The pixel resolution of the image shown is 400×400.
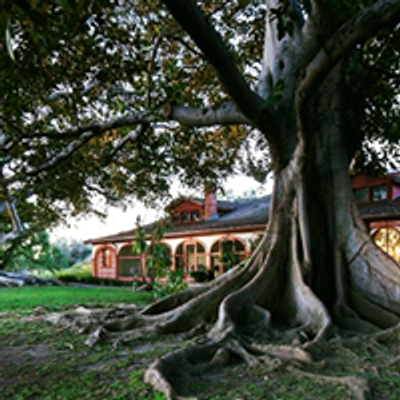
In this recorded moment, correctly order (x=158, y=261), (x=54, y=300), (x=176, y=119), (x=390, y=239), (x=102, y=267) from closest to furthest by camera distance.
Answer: (x=176, y=119) < (x=158, y=261) < (x=54, y=300) < (x=390, y=239) < (x=102, y=267)

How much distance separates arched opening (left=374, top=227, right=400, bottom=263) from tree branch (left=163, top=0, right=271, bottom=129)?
511 inches

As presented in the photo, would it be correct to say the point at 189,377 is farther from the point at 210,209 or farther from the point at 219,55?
the point at 210,209

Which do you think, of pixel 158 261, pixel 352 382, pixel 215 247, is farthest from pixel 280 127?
pixel 215 247

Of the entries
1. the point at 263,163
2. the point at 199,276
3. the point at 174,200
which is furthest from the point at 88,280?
the point at 263,163

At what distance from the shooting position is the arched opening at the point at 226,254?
697 inches

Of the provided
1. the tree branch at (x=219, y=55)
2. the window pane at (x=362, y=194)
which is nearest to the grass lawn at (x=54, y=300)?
the tree branch at (x=219, y=55)

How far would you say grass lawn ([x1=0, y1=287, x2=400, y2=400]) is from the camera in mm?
3234

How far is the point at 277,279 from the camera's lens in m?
6.30

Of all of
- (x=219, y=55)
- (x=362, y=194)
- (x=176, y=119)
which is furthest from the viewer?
(x=362, y=194)

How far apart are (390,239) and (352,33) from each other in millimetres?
14709

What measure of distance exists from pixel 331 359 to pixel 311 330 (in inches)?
39.8

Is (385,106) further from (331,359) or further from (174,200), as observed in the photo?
(174,200)

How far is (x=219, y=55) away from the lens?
14.1ft

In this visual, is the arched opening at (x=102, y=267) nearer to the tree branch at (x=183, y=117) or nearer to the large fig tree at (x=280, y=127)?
the large fig tree at (x=280, y=127)
